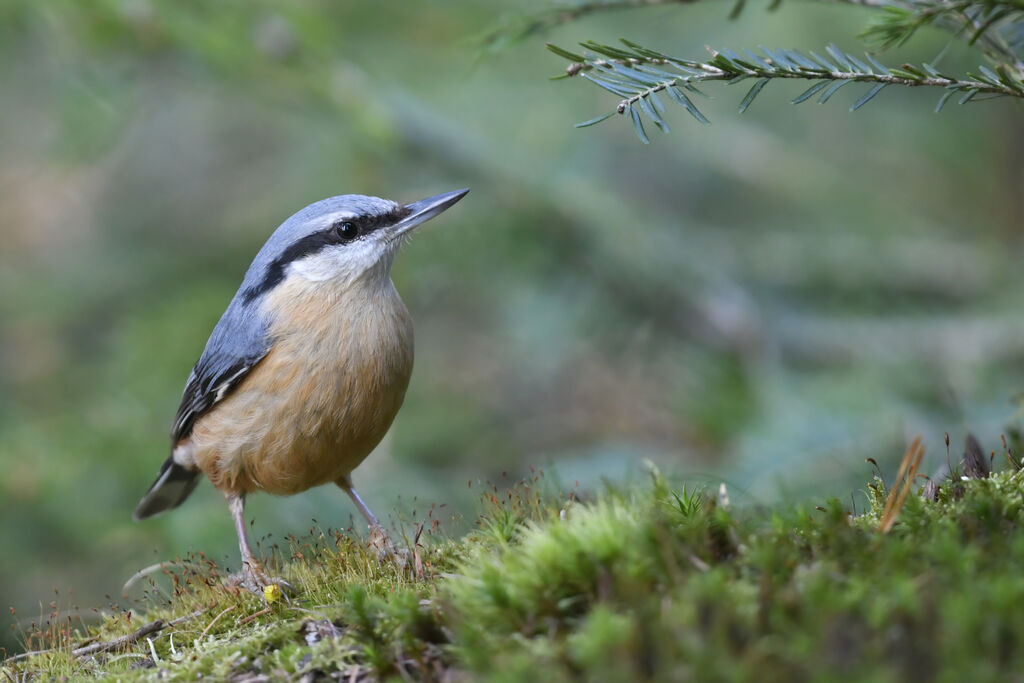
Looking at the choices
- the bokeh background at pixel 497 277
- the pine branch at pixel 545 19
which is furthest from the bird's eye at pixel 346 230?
the pine branch at pixel 545 19

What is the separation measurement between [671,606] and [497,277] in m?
4.77

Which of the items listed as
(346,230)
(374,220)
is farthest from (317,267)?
(374,220)

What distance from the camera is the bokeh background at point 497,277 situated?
5340 millimetres

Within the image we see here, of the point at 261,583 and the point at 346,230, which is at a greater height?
the point at 346,230

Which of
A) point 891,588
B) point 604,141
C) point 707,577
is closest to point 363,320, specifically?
point 707,577

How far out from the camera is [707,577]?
1.94 meters

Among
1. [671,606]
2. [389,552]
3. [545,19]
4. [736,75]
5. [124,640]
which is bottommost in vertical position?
[124,640]

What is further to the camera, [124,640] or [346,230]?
[346,230]

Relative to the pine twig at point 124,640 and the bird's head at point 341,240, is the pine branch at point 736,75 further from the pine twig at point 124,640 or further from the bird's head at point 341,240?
the pine twig at point 124,640

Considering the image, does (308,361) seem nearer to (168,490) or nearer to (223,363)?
(223,363)

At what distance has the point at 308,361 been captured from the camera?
4.05m

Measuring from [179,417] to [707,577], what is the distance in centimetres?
362

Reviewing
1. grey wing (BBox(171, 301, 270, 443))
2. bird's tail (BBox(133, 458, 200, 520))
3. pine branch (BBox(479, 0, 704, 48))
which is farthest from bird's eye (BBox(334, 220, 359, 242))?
bird's tail (BBox(133, 458, 200, 520))

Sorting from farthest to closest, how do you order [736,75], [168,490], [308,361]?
[168,490] → [308,361] → [736,75]
